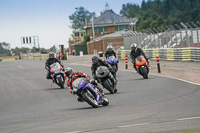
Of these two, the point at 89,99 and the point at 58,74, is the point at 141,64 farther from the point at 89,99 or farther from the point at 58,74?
the point at 89,99

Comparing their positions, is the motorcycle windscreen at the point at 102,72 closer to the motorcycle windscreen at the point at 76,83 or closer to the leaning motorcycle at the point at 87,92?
the leaning motorcycle at the point at 87,92

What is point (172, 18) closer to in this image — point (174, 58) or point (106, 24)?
point (106, 24)

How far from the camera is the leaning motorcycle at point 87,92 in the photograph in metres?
12.7

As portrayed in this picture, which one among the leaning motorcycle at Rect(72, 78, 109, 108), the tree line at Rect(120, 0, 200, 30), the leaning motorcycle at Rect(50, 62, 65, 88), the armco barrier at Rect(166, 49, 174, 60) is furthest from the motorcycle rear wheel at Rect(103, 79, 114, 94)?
the tree line at Rect(120, 0, 200, 30)

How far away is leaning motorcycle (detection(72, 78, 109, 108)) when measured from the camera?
12742mm

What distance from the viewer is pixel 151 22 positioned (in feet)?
418

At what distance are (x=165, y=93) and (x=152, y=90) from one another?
1.38 metres

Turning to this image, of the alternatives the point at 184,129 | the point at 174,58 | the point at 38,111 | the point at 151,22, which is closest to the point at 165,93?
the point at 38,111

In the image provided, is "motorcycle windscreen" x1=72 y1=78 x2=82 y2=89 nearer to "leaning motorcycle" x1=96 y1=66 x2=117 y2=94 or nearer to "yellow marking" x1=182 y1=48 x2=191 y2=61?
"leaning motorcycle" x1=96 y1=66 x2=117 y2=94

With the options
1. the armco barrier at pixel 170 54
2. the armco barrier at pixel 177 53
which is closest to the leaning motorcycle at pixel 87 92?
the armco barrier at pixel 177 53

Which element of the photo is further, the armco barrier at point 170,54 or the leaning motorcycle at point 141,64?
the armco barrier at point 170,54

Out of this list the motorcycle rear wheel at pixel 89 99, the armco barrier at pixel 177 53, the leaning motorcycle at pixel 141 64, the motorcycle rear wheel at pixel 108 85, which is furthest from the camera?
the armco barrier at pixel 177 53

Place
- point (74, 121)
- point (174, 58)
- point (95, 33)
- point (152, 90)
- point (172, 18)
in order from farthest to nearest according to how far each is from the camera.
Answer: point (172, 18) < point (95, 33) < point (174, 58) < point (152, 90) < point (74, 121)

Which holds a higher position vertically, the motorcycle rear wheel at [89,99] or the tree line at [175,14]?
the tree line at [175,14]
